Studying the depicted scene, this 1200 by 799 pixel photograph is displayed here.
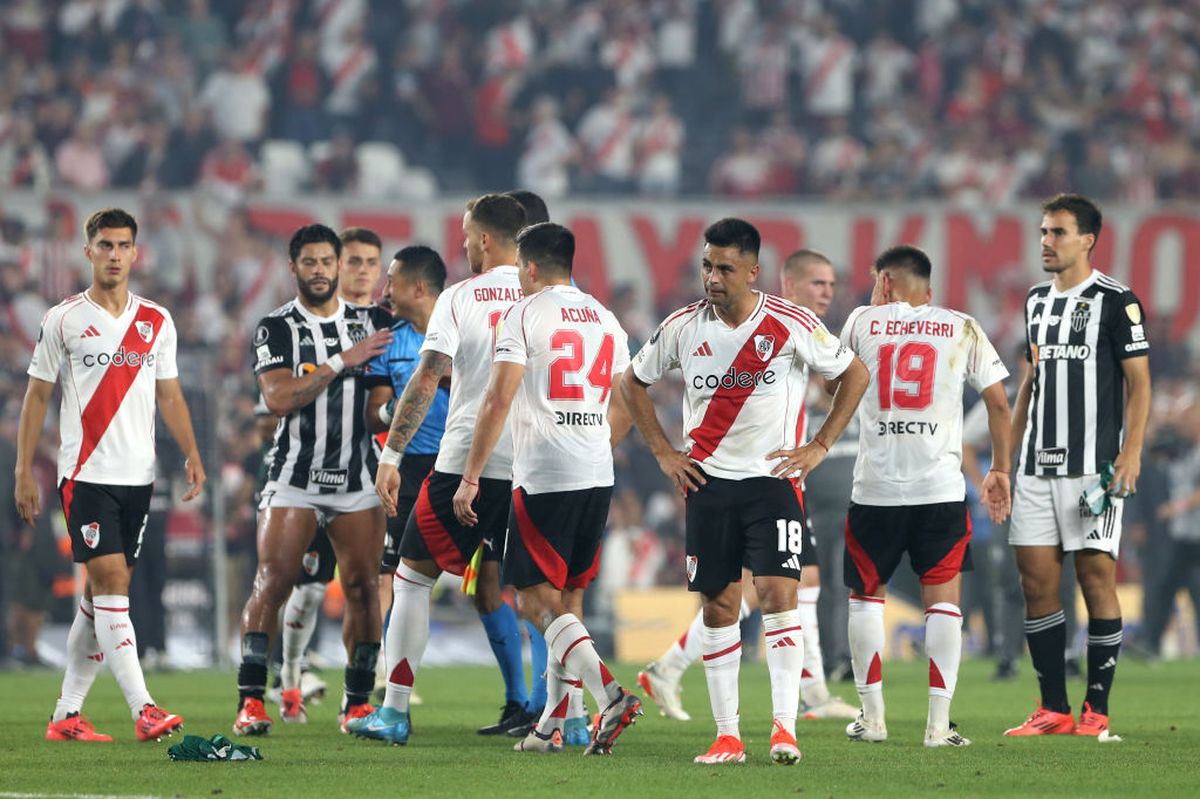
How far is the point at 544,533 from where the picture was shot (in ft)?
26.7

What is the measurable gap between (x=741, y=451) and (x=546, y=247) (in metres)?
1.34

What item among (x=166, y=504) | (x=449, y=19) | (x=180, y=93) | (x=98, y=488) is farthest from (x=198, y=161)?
(x=98, y=488)

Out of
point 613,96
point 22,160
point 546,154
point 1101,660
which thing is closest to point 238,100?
point 22,160

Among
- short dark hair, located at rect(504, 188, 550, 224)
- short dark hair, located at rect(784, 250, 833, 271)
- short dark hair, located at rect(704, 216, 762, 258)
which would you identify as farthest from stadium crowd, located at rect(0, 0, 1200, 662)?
short dark hair, located at rect(704, 216, 762, 258)

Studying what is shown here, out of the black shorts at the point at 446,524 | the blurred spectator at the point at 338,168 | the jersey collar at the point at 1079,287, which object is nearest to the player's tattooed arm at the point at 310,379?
the black shorts at the point at 446,524

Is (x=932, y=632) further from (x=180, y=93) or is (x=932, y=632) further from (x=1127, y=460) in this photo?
(x=180, y=93)

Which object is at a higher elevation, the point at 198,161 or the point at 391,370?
the point at 198,161

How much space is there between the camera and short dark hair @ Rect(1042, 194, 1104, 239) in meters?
9.06

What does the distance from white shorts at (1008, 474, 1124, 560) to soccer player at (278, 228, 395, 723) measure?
12.0 feet

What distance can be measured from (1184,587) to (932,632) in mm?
9187

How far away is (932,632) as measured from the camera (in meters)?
8.44

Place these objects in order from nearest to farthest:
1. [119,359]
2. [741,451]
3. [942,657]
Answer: [741,451] < [942,657] < [119,359]

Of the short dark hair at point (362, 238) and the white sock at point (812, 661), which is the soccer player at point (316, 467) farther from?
the white sock at point (812, 661)

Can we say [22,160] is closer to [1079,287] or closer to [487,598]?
[487,598]
